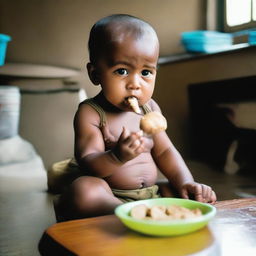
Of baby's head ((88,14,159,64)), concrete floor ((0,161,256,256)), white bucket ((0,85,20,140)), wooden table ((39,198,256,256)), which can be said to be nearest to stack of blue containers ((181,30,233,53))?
concrete floor ((0,161,256,256))

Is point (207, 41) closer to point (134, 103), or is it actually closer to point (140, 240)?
point (134, 103)

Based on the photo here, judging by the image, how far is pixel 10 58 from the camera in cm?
320

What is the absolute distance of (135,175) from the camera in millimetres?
1274

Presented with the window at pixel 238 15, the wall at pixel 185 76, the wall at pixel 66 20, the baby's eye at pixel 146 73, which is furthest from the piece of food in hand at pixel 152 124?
the wall at pixel 66 20

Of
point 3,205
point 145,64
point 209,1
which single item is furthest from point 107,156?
point 209,1

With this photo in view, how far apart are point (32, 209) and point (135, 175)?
30.0 inches

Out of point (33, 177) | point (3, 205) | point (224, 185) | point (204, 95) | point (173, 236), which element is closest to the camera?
point (173, 236)

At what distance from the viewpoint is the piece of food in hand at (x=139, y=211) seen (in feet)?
2.49

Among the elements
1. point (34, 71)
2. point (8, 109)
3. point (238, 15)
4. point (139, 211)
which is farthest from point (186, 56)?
point (139, 211)

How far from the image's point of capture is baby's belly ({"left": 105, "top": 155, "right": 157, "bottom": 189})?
1250 mm

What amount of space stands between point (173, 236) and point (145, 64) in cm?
54

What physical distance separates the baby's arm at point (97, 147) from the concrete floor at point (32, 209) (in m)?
0.35

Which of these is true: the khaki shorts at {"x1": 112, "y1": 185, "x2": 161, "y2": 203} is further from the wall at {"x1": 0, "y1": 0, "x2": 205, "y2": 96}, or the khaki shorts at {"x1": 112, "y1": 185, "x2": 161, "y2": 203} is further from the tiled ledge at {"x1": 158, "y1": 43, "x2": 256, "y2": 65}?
the wall at {"x1": 0, "y1": 0, "x2": 205, "y2": 96}

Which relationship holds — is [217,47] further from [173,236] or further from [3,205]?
[173,236]
